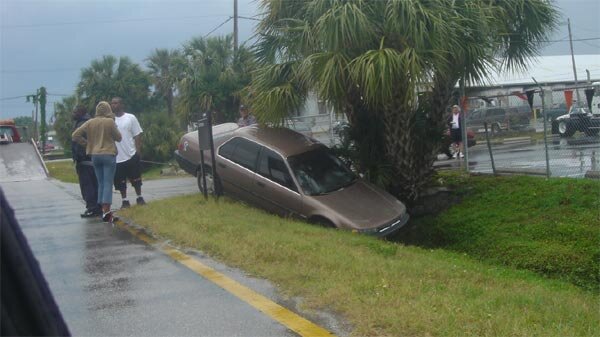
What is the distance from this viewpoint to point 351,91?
1143 centimetres

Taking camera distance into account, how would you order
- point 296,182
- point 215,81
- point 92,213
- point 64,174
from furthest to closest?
point 64,174 → point 215,81 → point 296,182 → point 92,213

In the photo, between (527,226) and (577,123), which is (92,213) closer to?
(527,226)

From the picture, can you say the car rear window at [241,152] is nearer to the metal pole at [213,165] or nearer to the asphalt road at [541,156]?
the metal pole at [213,165]

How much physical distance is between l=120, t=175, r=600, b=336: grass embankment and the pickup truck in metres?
4.77

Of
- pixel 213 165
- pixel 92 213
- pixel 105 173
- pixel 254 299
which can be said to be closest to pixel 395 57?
pixel 213 165

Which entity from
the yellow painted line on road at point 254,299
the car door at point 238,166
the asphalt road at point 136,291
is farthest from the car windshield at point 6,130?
the yellow painted line on road at point 254,299

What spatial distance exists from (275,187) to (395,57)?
9.24 feet

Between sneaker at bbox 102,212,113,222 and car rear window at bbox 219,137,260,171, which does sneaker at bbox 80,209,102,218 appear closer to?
sneaker at bbox 102,212,113,222

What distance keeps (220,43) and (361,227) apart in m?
14.0

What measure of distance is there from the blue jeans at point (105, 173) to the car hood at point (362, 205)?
121 inches

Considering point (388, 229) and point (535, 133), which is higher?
point (535, 133)

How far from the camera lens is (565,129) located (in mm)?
12898

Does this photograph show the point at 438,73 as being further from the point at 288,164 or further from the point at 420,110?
the point at 288,164

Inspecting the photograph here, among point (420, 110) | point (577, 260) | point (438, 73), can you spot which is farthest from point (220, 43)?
point (577, 260)
